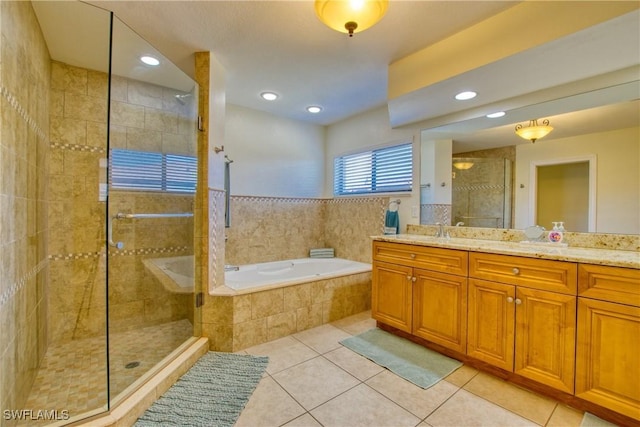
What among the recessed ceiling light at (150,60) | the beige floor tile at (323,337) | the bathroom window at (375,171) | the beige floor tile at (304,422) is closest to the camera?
the beige floor tile at (304,422)

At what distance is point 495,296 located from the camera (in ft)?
5.91

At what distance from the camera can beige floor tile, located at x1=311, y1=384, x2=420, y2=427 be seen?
146cm

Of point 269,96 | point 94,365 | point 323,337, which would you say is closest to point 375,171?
point 269,96

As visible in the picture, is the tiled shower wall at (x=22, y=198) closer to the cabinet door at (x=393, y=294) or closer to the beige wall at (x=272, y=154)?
the beige wall at (x=272, y=154)

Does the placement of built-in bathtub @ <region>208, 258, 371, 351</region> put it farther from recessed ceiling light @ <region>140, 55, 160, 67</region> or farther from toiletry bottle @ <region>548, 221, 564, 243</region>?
recessed ceiling light @ <region>140, 55, 160, 67</region>

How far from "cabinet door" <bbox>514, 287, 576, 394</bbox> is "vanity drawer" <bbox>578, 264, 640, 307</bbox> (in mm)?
97

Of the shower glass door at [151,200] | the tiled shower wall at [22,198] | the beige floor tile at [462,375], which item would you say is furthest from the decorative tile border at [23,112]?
the beige floor tile at [462,375]

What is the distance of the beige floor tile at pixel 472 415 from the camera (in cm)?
145

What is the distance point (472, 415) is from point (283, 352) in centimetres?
131

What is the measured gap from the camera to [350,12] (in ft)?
4.63

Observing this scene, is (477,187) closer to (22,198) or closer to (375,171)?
(375,171)

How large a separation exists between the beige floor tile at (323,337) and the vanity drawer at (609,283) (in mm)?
1664

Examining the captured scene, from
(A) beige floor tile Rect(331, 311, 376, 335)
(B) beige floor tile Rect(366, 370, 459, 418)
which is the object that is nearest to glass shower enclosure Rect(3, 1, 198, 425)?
(A) beige floor tile Rect(331, 311, 376, 335)

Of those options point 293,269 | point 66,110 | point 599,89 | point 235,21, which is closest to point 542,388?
point 599,89
